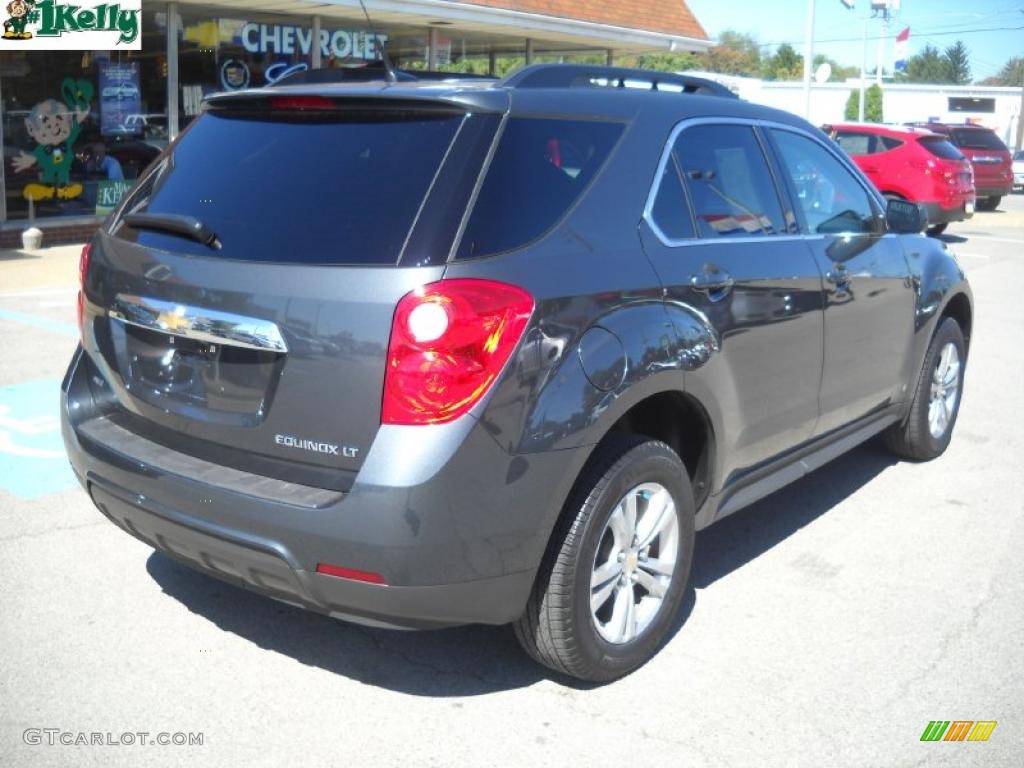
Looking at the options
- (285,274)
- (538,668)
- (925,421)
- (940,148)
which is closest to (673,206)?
(285,274)

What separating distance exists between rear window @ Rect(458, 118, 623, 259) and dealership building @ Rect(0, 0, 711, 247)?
36.5 feet

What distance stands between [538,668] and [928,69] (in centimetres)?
14699

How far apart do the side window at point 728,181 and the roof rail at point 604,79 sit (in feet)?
0.88

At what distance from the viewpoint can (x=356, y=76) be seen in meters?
4.04

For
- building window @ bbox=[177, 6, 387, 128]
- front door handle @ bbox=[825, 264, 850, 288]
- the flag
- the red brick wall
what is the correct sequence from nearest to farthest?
1. front door handle @ bbox=[825, 264, 850, 288]
2. the red brick wall
3. building window @ bbox=[177, 6, 387, 128]
4. the flag

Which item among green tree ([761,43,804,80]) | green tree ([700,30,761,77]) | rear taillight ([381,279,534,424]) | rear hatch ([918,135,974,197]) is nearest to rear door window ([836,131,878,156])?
rear hatch ([918,135,974,197])

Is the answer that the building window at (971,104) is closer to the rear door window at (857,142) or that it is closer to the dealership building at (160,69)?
the rear door window at (857,142)

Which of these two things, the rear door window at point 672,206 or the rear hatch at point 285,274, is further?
the rear door window at point 672,206

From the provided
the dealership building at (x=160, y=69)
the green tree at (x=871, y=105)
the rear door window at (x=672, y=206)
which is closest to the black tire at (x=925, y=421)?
the rear door window at (x=672, y=206)

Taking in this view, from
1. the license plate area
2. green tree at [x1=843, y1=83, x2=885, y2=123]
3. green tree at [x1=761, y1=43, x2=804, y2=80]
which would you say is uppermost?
green tree at [x1=761, y1=43, x2=804, y2=80]

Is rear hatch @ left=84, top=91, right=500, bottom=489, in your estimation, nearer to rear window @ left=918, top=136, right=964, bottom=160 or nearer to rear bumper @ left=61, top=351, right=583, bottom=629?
rear bumper @ left=61, top=351, right=583, bottom=629

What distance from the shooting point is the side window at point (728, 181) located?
391 centimetres

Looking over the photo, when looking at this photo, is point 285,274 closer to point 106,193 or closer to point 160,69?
point 106,193

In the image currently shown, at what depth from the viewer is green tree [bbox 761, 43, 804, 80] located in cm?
10025
